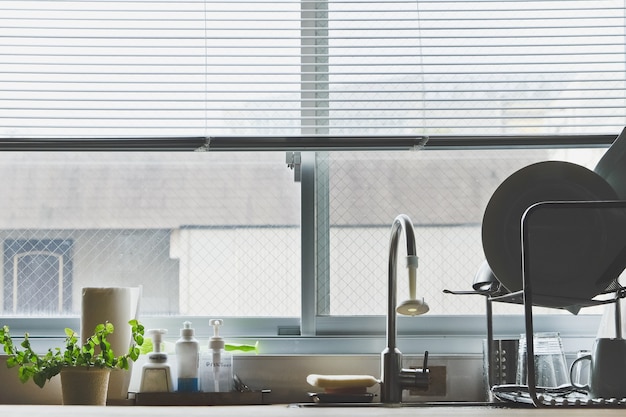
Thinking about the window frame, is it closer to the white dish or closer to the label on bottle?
the label on bottle

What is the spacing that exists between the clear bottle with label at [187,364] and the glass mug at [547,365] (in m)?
0.70

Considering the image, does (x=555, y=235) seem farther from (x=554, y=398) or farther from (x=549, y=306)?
(x=554, y=398)

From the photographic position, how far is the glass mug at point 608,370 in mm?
1622

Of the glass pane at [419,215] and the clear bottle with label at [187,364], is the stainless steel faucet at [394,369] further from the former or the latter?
the clear bottle with label at [187,364]

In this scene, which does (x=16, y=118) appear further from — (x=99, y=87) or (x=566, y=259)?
(x=566, y=259)

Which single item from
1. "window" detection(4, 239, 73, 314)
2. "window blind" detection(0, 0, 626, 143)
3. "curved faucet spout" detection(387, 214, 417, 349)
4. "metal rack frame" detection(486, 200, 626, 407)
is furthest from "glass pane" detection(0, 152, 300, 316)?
"metal rack frame" detection(486, 200, 626, 407)

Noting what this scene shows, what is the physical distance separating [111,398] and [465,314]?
2.83ft

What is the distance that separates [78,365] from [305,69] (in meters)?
0.91

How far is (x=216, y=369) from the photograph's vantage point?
6.52ft

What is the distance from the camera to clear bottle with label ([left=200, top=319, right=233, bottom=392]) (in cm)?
199

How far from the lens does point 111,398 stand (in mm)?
1932

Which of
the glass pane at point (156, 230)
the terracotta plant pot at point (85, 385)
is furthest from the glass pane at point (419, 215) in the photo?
the terracotta plant pot at point (85, 385)

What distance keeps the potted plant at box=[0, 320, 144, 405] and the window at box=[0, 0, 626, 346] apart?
342 mm

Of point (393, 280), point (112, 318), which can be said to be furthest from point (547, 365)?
point (112, 318)
